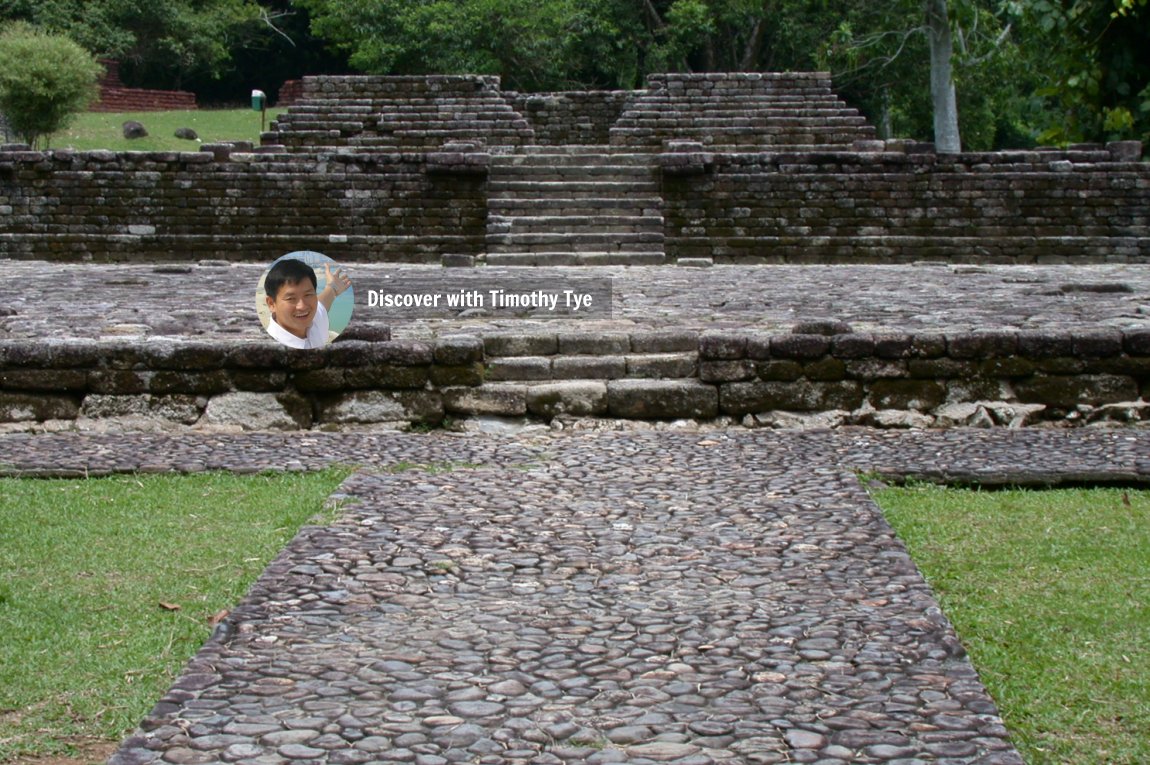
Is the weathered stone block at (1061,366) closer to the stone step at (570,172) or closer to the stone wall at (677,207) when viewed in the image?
the stone wall at (677,207)

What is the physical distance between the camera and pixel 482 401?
23.9 feet

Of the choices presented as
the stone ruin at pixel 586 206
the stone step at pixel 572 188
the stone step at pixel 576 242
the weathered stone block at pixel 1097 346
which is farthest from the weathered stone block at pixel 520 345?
the stone step at pixel 572 188

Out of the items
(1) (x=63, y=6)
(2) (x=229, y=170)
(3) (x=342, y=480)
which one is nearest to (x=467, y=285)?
(2) (x=229, y=170)

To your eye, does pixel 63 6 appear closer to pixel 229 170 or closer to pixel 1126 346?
pixel 229 170

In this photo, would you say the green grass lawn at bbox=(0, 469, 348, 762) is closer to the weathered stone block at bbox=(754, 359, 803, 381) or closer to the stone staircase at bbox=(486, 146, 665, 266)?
the weathered stone block at bbox=(754, 359, 803, 381)

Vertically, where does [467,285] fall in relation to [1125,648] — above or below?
above

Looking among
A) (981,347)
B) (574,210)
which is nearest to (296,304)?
(981,347)

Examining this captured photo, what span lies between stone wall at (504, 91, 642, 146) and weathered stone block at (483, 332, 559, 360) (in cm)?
1643

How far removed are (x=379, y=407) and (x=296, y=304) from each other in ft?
2.42

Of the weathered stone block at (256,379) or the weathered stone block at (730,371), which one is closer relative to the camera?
the weathered stone block at (256,379)

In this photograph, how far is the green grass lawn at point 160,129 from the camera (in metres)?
30.1

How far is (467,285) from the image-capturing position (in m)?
13.0

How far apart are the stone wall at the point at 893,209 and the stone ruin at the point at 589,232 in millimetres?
30

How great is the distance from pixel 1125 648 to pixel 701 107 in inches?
726
